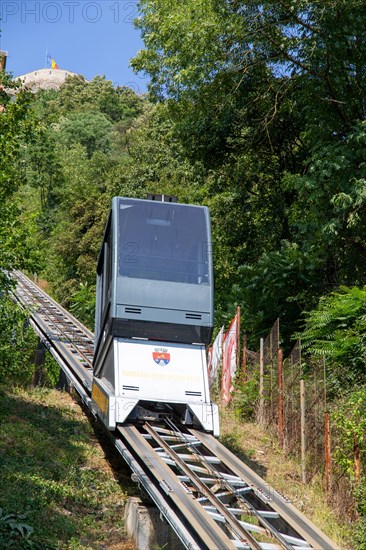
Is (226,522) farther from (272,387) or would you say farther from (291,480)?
(272,387)

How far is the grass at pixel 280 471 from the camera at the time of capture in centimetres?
1103

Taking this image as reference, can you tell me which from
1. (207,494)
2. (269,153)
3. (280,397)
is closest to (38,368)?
(280,397)

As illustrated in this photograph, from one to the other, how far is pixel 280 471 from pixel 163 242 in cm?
446

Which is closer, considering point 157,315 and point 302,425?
point 157,315

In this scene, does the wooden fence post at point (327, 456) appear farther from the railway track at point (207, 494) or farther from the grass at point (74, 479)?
the railway track at point (207, 494)

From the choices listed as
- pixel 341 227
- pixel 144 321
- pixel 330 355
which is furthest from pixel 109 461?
pixel 341 227

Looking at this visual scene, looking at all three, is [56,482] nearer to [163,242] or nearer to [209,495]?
[209,495]

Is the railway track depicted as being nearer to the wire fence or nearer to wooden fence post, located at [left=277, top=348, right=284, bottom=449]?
the wire fence

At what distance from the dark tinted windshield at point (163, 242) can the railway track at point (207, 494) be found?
8.26 ft

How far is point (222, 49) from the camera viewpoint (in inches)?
813

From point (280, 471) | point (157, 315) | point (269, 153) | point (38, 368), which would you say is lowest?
point (280, 471)

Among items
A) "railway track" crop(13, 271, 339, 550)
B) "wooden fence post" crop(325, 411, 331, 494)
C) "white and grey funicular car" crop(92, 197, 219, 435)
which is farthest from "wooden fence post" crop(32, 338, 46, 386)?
"wooden fence post" crop(325, 411, 331, 494)

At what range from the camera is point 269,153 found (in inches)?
1005

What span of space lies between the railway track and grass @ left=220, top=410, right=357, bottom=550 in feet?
3.94
